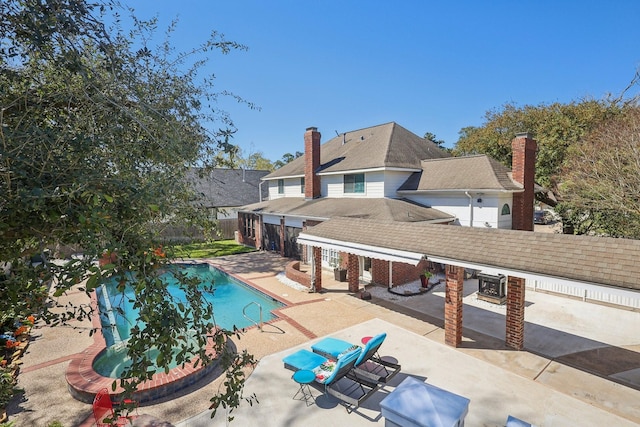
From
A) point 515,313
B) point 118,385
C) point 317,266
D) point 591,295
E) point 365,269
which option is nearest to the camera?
point 118,385

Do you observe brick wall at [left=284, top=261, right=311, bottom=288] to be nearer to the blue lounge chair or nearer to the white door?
the white door

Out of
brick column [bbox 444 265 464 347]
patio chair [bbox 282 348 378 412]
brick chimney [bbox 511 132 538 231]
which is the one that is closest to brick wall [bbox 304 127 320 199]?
brick chimney [bbox 511 132 538 231]

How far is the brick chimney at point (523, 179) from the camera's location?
76.8 feet

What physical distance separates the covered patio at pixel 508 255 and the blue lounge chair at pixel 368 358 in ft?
11.7

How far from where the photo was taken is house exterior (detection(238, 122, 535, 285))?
22.6 m

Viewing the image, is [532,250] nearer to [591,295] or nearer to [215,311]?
[591,295]

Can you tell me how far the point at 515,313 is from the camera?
12.3 m

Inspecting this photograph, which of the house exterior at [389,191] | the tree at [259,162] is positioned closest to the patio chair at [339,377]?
the house exterior at [389,191]

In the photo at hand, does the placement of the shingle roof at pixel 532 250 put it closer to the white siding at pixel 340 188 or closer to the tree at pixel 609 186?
the white siding at pixel 340 188

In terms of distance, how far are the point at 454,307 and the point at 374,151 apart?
1897 centimetres

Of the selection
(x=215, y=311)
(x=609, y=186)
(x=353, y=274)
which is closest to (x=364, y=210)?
(x=353, y=274)

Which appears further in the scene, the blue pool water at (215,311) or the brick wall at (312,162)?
the brick wall at (312,162)

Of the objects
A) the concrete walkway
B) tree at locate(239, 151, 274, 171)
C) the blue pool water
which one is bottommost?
the blue pool water

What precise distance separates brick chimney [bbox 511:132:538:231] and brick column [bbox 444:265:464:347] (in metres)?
14.4
